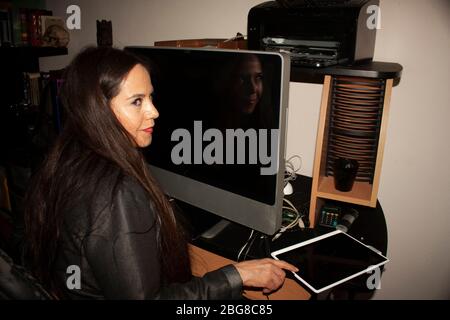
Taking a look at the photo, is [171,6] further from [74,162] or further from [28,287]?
[28,287]

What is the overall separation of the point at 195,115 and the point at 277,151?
333 mm

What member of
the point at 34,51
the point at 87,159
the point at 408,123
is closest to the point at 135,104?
the point at 87,159

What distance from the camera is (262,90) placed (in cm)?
87

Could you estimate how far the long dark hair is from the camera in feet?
2.72

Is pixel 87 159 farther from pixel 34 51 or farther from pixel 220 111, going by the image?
pixel 34 51

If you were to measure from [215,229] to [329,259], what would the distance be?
403 mm

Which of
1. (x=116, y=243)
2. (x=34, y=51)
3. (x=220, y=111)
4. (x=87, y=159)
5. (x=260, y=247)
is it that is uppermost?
(x=34, y=51)

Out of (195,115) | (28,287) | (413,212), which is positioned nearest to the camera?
(28,287)

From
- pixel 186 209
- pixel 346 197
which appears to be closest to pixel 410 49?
pixel 346 197

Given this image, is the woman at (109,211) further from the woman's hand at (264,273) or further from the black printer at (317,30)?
the black printer at (317,30)

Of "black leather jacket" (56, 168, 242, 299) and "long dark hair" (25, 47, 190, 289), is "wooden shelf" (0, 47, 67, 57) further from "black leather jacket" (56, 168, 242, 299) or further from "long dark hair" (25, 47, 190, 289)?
"black leather jacket" (56, 168, 242, 299)

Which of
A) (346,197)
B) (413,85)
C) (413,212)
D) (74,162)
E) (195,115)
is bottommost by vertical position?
(413,212)

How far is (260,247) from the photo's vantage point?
1.07 m

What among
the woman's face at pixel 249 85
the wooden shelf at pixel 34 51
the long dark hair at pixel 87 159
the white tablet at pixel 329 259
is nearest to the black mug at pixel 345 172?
the white tablet at pixel 329 259
